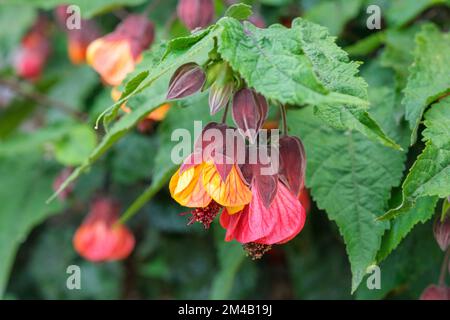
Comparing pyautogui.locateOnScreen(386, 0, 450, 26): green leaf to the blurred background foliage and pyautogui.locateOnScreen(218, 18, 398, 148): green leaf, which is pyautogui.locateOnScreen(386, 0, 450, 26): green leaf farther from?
pyautogui.locateOnScreen(218, 18, 398, 148): green leaf

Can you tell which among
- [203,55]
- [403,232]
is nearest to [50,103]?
[203,55]

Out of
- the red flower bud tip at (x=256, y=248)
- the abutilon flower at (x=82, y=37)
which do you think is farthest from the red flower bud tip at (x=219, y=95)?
the abutilon flower at (x=82, y=37)

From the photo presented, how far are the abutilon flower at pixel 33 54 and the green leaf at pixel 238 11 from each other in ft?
3.54

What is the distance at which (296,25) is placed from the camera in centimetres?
61

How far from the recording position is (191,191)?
0.61 m

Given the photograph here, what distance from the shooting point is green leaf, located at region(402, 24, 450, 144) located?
2.22 ft

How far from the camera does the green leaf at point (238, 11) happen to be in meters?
0.63

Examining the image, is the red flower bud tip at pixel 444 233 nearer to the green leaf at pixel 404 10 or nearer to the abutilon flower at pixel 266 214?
the abutilon flower at pixel 266 214

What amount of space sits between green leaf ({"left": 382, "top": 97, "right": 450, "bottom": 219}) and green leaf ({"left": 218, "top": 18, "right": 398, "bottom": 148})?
26 mm

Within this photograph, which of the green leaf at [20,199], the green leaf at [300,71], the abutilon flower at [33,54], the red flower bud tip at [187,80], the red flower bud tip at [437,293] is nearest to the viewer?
the green leaf at [300,71]

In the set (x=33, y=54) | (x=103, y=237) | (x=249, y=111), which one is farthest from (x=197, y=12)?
(x=33, y=54)

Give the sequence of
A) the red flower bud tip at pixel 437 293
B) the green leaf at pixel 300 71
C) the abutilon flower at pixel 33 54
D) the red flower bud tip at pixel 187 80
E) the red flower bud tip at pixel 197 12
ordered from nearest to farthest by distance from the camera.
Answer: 1. the green leaf at pixel 300 71
2. the red flower bud tip at pixel 187 80
3. the red flower bud tip at pixel 437 293
4. the red flower bud tip at pixel 197 12
5. the abutilon flower at pixel 33 54

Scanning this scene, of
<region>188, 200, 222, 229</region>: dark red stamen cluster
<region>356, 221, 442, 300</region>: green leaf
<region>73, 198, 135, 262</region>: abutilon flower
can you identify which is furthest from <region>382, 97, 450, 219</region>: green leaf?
<region>73, 198, 135, 262</region>: abutilon flower
